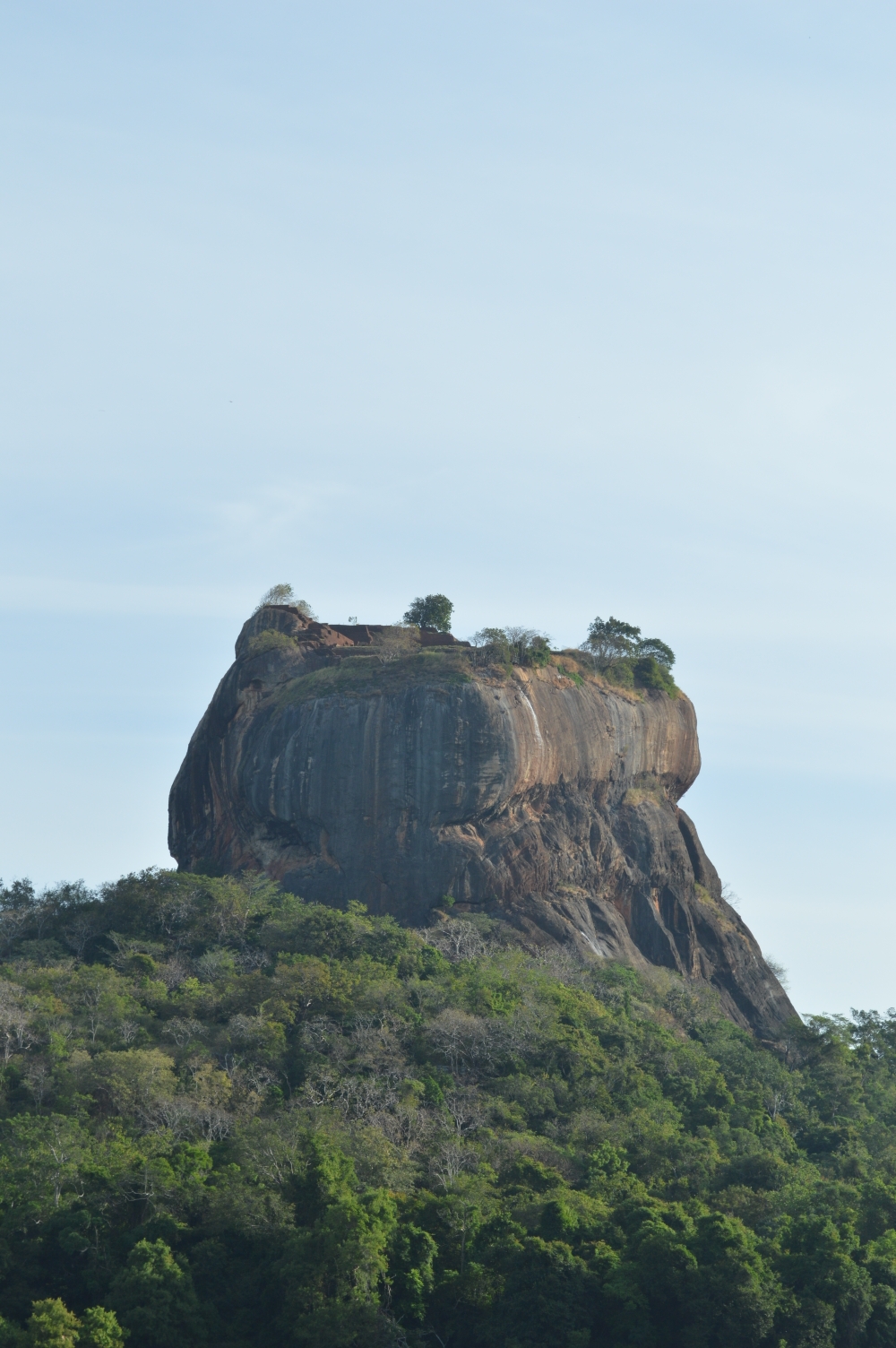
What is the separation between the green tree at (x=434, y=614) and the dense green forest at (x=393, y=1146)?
12.8m

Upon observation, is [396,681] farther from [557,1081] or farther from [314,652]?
[557,1081]

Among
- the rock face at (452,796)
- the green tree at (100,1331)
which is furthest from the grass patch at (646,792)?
the green tree at (100,1331)

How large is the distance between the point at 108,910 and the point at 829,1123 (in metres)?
22.7

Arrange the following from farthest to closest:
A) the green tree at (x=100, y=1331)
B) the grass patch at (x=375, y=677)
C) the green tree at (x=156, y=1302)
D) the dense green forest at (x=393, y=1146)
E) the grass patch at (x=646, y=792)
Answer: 1. the grass patch at (x=646, y=792)
2. the grass patch at (x=375, y=677)
3. the dense green forest at (x=393, y=1146)
4. the green tree at (x=156, y=1302)
5. the green tree at (x=100, y=1331)

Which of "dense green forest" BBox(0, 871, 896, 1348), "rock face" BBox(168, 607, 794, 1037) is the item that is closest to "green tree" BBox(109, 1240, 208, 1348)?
"dense green forest" BBox(0, 871, 896, 1348)

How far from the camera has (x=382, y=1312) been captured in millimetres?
35000

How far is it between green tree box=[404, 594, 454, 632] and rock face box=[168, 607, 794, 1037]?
196 centimetres

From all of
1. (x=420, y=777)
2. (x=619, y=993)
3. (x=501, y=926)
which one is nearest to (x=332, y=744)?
(x=420, y=777)

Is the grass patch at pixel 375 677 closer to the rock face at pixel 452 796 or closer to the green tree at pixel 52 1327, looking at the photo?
the rock face at pixel 452 796

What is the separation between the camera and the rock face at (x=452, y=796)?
57062 millimetres

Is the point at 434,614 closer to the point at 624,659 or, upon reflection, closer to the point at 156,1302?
the point at 624,659

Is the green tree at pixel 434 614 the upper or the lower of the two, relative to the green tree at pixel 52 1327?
upper

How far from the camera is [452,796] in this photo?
57156 millimetres

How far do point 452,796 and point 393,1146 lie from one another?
1826 cm
